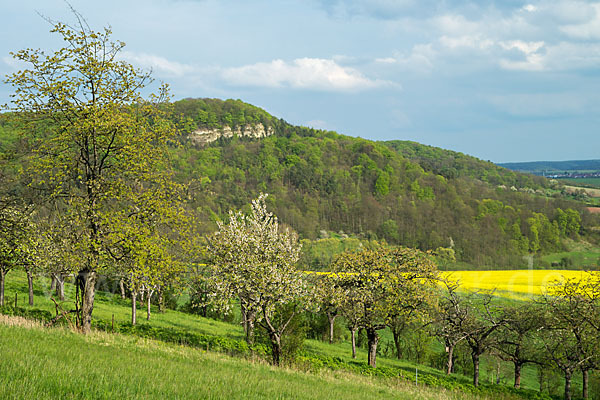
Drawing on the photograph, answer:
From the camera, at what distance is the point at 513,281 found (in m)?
59.9

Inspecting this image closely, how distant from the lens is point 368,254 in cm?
3459

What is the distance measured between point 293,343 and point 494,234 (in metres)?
139

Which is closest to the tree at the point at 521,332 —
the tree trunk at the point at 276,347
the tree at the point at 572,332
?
the tree at the point at 572,332

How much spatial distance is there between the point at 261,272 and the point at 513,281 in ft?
166

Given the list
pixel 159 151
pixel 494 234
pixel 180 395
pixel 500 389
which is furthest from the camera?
pixel 494 234

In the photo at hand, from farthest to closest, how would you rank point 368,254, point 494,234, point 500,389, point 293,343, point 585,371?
point 494,234 < point 368,254 < point 585,371 < point 500,389 < point 293,343

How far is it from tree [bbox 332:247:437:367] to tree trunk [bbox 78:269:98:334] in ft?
58.0

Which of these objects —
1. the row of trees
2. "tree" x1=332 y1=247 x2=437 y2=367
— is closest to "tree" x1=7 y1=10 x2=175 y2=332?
the row of trees

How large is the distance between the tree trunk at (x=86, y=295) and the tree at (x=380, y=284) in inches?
695

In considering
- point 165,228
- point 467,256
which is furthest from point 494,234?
point 165,228

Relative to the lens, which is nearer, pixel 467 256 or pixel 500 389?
pixel 500 389

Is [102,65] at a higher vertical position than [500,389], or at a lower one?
higher

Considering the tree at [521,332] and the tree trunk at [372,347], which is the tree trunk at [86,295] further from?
the tree at [521,332]

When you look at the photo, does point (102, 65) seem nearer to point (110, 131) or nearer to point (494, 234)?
point (110, 131)
